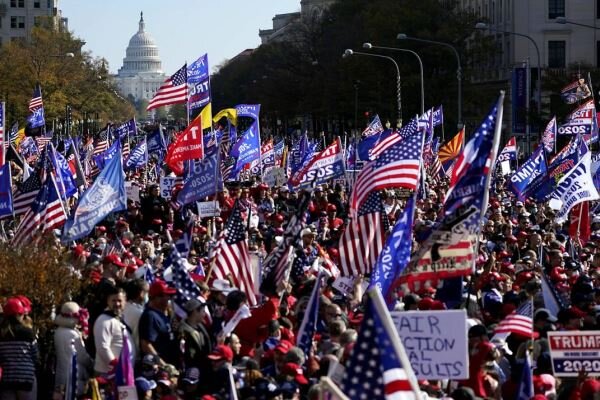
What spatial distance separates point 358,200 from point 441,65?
61753mm

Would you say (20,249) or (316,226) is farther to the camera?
(316,226)

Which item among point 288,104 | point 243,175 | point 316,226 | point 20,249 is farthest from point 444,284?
point 288,104

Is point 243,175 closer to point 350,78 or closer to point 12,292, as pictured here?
point 12,292

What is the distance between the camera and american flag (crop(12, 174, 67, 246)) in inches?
731

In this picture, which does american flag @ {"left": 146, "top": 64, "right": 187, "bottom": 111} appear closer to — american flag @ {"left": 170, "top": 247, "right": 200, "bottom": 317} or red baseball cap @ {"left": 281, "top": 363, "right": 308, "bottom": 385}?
american flag @ {"left": 170, "top": 247, "right": 200, "bottom": 317}

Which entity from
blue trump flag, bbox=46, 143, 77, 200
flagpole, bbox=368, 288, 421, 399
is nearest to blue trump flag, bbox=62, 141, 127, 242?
blue trump flag, bbox=46, 143, 77, 200

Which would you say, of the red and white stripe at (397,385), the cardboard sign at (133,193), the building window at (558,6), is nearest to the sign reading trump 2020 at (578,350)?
the red and white stripe at (397,385)

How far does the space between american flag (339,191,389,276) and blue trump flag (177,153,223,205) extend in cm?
545

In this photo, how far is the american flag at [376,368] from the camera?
7.36 meters

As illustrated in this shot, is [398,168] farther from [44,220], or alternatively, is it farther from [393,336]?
[393,336]

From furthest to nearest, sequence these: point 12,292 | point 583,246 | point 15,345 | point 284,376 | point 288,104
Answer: point 288,104, point 583,246, point 12,292, point 15,345, point 284,376

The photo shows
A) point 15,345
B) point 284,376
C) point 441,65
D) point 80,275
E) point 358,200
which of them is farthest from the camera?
point 441,65

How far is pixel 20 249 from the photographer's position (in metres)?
15.2

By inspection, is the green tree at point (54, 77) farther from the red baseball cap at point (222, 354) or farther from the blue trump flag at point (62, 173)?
the red baseball cap at point (222, 354)
